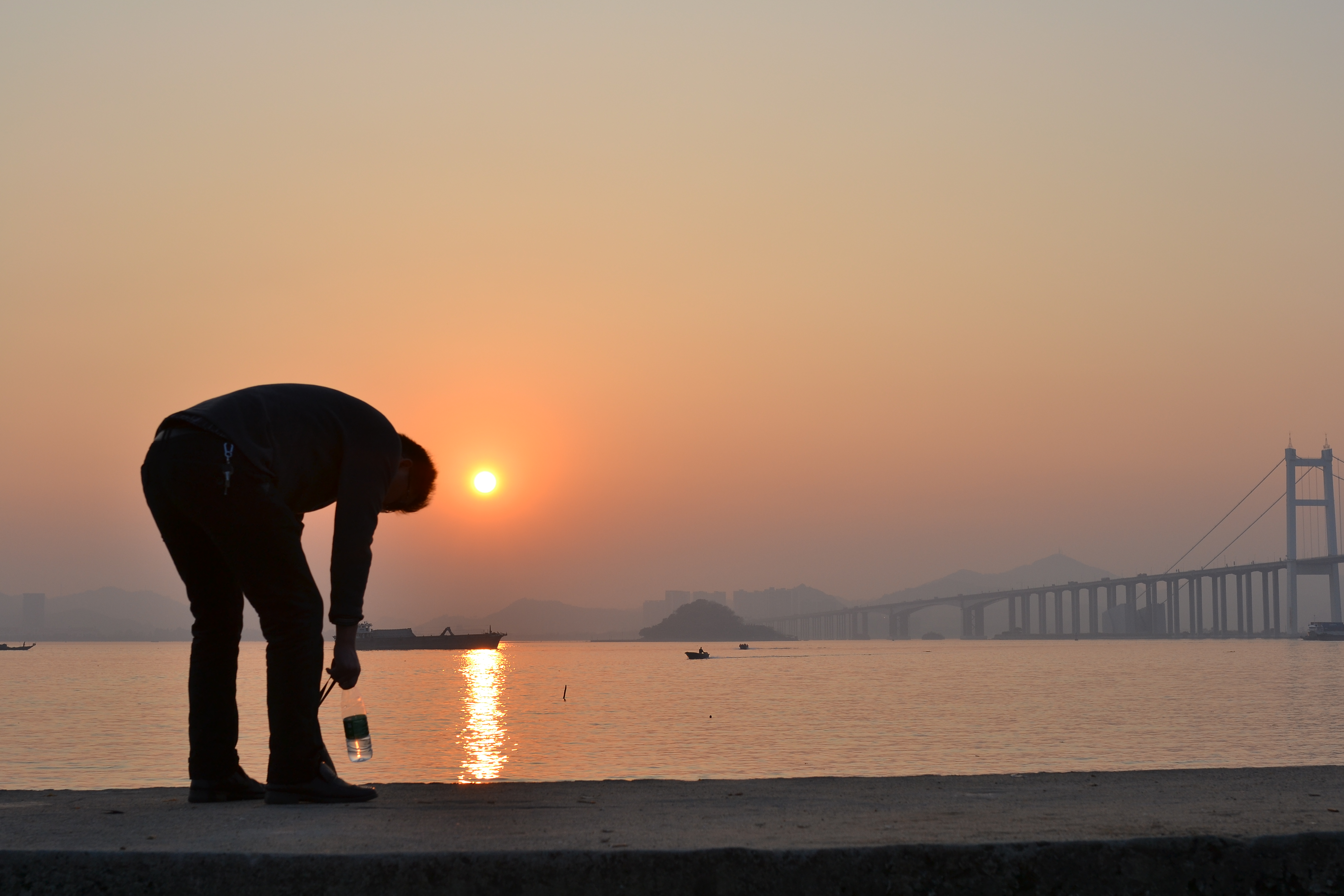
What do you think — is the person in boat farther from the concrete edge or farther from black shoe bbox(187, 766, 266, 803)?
the concrete edge

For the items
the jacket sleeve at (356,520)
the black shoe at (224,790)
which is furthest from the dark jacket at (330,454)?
the black shoe at (224,790)

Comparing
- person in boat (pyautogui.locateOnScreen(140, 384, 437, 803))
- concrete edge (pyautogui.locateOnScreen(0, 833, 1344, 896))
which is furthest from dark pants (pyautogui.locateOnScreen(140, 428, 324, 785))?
concrete edge (pyautogui.locateOnScreen(0, 833, 1344, 896))

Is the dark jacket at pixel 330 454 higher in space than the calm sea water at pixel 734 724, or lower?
higher

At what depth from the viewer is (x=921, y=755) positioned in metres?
19.9

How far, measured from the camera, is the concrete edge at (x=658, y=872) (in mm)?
2154

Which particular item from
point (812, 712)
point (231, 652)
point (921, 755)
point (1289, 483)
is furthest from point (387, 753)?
point (1289, 483)

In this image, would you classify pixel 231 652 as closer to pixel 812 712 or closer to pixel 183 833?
pixel 183 833

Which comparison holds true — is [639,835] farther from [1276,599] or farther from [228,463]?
[1276,599]

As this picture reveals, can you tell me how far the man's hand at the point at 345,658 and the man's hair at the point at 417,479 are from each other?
0.59 metres

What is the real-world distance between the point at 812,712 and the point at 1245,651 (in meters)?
107

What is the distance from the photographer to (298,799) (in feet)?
10.9

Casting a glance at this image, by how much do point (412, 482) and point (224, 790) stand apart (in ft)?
3.67

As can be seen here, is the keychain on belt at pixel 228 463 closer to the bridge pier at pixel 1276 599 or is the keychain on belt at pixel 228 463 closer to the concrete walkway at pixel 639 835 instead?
the concrete walkway at pixel 639 835

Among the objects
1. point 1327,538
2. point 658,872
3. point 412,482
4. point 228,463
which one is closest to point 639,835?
point 658,872
